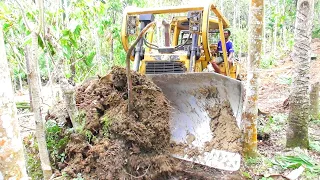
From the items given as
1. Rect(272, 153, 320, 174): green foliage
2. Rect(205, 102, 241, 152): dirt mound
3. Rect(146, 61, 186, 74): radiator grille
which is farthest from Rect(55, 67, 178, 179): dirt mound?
Rect(272, 153, 320, 174): green foliage

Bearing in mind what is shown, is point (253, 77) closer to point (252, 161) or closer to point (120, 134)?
point (252, 161)

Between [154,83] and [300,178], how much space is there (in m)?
2.24

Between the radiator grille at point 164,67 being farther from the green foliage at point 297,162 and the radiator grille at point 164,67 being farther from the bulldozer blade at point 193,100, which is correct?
the green foliage at point 297,162

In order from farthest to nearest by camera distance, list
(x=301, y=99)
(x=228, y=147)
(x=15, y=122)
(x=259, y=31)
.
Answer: (x=301, y=99), (x=259, y=31), (x=228, y=147), (x=15, y=122)

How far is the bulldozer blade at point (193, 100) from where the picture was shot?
4.25 meters

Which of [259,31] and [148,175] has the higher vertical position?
[259,31]

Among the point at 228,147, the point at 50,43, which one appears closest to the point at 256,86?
the point at 228,147

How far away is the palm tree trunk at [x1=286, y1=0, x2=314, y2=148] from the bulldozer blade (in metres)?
0.98

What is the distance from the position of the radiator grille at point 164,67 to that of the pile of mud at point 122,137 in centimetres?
104

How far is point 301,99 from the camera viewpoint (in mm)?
4684

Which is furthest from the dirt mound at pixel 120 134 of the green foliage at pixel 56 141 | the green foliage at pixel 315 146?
the green foliage at pixel 315 146

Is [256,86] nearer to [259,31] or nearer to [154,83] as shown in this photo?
[259,31]

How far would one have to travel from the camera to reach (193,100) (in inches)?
175

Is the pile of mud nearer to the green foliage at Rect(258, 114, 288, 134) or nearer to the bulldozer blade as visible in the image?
the bulldozer blade
